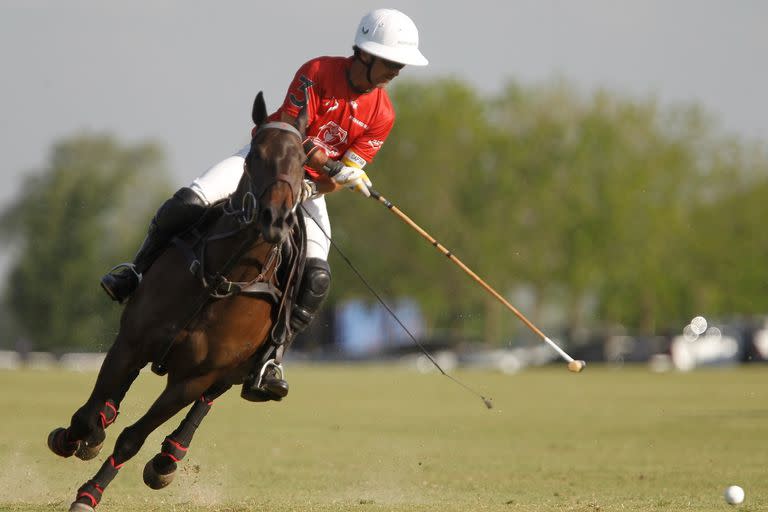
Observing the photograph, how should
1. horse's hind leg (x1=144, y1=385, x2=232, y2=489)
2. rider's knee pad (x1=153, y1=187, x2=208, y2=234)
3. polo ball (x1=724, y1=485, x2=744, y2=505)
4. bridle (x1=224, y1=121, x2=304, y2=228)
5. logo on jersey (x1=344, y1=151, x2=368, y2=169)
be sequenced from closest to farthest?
bridle (x1=224, y1=121, x2=304, y2=228), rider's knee pad (x1=153, y1=187, x2=208, y2=234), logo on jersey (x1=344, y1=151, x2=368, y2=169), horse's hind leg (x1=144, y1=385, x2=232, y2=489), polo ball (x1=724, y1=485, x2=744, y2=505)

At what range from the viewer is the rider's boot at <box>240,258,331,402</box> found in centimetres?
941

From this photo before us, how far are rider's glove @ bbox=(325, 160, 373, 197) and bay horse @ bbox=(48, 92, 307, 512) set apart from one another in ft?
1.33

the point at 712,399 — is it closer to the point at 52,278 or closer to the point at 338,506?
the point at 338,506

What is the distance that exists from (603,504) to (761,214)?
66769mm

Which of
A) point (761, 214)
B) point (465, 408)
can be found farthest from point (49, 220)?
point (761, 214)

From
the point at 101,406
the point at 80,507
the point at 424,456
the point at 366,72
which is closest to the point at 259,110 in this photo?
the point at 366,72

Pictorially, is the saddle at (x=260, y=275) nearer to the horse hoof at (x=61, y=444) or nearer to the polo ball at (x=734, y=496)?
the horse hoof at (x=61, y=444)

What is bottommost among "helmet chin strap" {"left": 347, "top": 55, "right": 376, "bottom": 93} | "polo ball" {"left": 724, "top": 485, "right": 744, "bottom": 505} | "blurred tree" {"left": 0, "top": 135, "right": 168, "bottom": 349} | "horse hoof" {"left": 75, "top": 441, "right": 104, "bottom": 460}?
"blurred tree" {"left": 0, "top": 135, "right": 168, "bottom": 349}

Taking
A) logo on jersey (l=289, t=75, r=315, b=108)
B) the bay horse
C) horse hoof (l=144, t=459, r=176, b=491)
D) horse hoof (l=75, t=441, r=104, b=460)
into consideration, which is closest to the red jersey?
logo on jersey (l=289, t=75, r=315, b=108)

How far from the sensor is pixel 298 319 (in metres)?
9.46

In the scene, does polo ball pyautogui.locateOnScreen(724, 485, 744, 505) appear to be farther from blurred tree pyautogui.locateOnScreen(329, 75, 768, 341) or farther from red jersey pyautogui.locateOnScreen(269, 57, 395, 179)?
blurred tree pyautogui.locateOnScreen(329, 75, 768, 341)

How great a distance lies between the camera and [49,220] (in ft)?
191

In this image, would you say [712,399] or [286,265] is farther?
[712,399]

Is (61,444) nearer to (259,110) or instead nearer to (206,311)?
(206,311)
